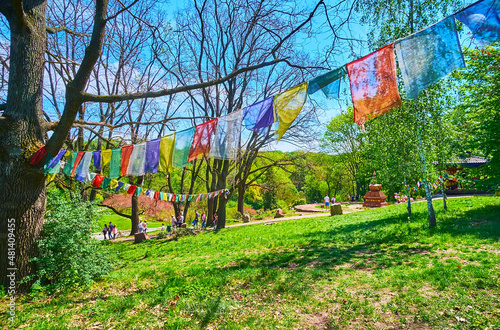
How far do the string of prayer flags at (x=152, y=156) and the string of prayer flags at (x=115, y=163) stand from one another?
4.00ft

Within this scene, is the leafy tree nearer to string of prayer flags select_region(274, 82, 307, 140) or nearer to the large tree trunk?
string of prayer flags select_region(274, 82, 307, 140)

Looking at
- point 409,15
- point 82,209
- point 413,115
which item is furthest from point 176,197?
point 409,15

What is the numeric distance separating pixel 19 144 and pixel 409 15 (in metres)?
13.0

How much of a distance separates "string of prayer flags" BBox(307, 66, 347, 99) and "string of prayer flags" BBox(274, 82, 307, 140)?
0.74 feet

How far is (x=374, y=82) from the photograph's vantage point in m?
5.13

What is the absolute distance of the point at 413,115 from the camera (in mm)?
9203

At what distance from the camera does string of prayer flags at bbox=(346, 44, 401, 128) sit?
16.4ft

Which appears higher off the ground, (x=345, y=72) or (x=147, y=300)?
(x=345, y=72)

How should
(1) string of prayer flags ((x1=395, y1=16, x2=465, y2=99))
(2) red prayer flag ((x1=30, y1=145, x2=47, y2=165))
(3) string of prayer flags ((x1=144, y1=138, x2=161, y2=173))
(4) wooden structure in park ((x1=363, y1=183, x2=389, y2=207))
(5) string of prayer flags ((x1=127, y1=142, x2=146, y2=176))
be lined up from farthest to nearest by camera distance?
(4) wooden structure in park ((x1=363, y1=183, x2=389, y2=207)) → (5) string of prayer flags ((x1=127, y1=142, x2=146, y2=176)) → (3) string of prayer flags ((x1=144, y1=138, x2=161, y2=173)) → (2) red prayer flag ((x1=30, y1=145, x2=47, y2=165)) → (1) string of prayer flags ((x1=395, y1=16, x2=465, y2=99))

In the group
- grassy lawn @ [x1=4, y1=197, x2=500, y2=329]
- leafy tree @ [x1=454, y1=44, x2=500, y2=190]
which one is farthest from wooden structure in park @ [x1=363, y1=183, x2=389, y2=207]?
grassy lawn @ [x1=4, y1=197, x2=500, y2=329]

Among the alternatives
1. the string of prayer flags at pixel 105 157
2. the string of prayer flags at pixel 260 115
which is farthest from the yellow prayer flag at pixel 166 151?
the string of prayer flags at pixel 260 115

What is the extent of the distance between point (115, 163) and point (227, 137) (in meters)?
4.13

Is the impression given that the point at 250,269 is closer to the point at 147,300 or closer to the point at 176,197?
the point at 147,300

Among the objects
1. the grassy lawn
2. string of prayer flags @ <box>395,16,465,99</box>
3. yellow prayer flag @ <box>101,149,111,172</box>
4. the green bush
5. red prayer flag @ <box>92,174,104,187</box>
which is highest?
string of prayer flags @ <box>395,16,465,99</box>
